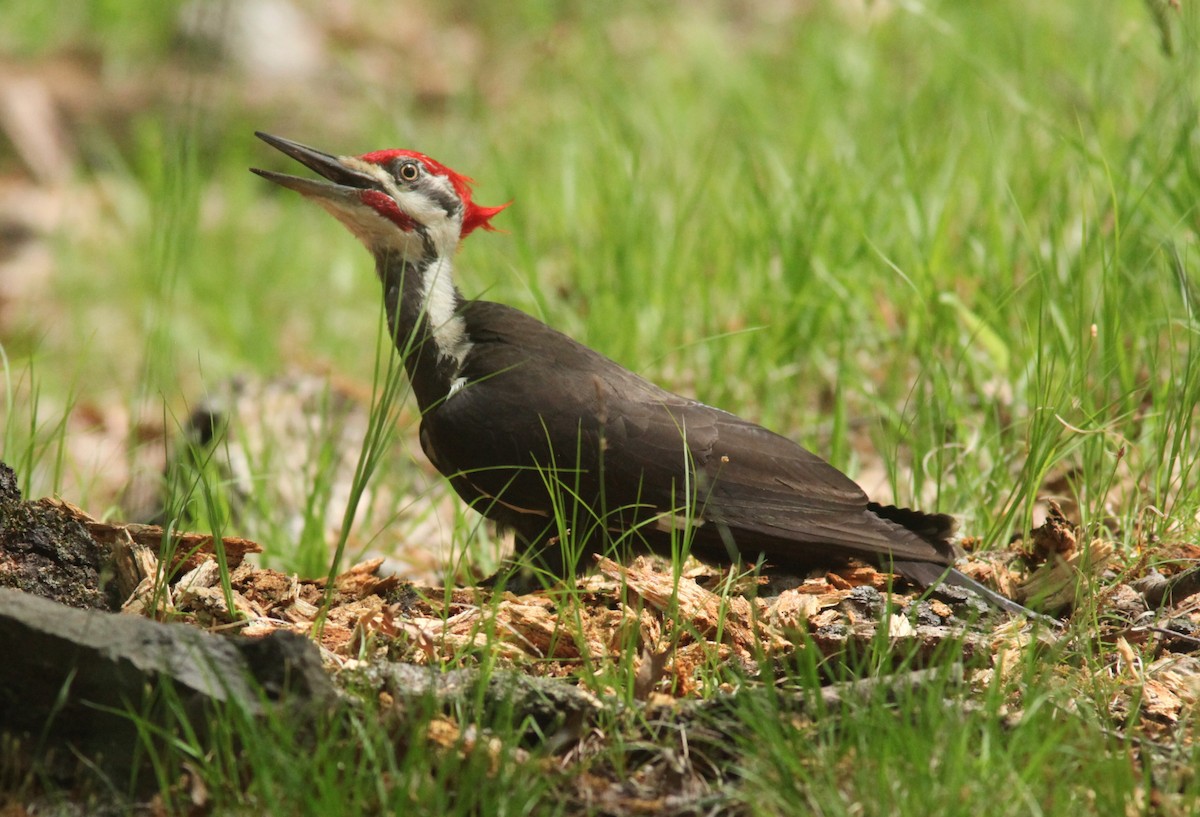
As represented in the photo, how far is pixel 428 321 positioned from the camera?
356cm

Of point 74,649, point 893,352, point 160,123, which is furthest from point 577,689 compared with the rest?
point 160,123

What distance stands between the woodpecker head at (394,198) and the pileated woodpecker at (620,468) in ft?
0.61

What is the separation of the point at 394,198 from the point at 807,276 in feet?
4.75

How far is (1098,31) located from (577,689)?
4.61 m

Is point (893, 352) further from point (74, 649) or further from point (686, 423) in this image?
point (74, 649)

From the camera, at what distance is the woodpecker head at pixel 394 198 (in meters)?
3.66

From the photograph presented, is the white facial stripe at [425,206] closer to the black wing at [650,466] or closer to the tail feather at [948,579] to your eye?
the black wing at [650,466]

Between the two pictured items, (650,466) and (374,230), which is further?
(374,230)

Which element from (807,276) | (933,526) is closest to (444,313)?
(807,276)

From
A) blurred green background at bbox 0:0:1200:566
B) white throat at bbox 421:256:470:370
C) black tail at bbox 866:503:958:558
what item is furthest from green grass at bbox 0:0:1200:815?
white throat at bbox 421:256:470:370

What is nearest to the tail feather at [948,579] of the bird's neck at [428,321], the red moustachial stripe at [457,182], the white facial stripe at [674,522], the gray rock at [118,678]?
the white facial stripe at [674,522]

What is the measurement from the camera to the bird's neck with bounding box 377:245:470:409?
3.46 metres

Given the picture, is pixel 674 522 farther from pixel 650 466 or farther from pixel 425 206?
pixel 425 206

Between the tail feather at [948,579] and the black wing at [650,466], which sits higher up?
the black wing at [650,466]
